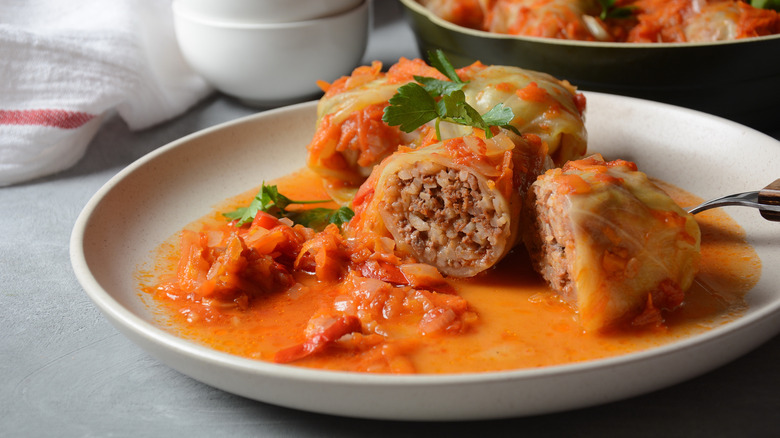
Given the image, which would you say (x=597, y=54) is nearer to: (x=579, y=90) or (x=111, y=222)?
(x=579, y=90)

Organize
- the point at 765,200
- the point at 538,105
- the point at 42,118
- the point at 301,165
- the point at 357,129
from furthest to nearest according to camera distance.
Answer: the point at 42,118
the point at 301,165
the point at 357,129
the point at 538,105
the point at 765,200

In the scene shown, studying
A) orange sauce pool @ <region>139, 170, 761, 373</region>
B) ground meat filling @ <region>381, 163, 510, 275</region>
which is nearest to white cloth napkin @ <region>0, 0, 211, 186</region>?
orange sauce pool @ <region>139, 170, 761, 373</region>

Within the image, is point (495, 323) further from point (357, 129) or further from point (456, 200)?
point (357, 129)

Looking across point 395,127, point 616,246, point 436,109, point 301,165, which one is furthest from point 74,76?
point 616,246

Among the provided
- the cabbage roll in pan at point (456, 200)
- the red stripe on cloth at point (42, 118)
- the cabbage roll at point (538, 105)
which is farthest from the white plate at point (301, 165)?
the red stripe on cloth at point (42, 118)

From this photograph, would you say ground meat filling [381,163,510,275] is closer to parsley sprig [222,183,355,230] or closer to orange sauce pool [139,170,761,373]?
orange sauce pool [139,170,761,373]
